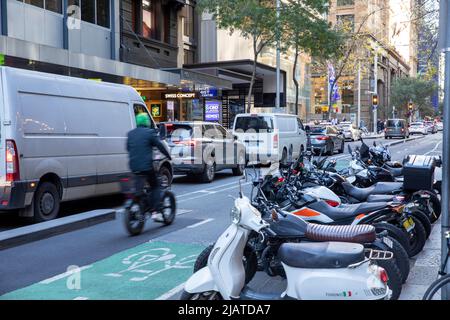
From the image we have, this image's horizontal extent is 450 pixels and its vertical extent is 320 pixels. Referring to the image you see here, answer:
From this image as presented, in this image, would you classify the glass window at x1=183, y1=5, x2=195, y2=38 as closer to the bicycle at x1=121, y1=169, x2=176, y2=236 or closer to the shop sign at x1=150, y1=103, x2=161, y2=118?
the shop sign at x1=150, y1=103, x2=161, y2=118

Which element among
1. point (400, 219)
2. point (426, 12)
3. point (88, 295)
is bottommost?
point (88, 295)

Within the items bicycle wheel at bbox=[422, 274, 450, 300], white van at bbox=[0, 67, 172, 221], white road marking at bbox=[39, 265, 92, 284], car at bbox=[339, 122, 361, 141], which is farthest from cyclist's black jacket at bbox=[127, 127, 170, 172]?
car at bbox=[339, 122, 361, 141]

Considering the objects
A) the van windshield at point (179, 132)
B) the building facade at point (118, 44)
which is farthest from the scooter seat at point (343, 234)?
the building facade at point (118, 44)

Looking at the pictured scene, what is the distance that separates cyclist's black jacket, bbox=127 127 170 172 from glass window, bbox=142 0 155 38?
19.7 m

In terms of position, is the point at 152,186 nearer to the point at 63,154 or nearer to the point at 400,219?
the point at 63,154

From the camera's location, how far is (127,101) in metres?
11.8

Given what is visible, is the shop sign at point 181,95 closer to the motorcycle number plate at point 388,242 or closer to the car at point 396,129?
the motorcycle number plate at point 388,242

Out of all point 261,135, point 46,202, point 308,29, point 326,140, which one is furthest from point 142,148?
point 308,29

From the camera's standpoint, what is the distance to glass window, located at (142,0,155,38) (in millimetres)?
27372

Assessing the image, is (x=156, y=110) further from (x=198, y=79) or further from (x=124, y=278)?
(x=124, y=278)

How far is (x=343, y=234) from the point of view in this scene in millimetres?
4684

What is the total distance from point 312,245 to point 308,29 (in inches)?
946
